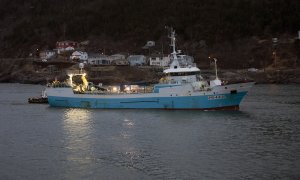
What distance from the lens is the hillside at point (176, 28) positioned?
122 metres

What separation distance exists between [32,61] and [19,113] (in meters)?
77.7

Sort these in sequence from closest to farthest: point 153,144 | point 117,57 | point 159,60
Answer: point 153,144
point 159,60
point 117,57

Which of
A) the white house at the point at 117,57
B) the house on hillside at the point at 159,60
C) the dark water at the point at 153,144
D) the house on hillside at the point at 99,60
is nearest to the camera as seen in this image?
the dark water at the point at 153,144

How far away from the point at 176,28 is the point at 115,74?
38.8 metres

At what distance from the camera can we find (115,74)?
368ft

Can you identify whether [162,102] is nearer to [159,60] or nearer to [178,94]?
[178,94]

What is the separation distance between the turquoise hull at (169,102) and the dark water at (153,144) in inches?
50.3

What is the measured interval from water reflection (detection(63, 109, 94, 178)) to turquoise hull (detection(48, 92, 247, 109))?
176 cm

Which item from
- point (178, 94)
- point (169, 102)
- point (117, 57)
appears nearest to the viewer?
point (178, 94)

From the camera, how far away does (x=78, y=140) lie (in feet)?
136

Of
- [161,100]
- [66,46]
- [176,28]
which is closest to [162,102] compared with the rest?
[161,100]

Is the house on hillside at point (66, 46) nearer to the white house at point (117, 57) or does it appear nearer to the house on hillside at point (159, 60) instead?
the white house at point (117, 57)

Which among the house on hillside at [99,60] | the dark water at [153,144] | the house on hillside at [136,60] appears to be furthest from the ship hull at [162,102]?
the house on hillside at [99,60]

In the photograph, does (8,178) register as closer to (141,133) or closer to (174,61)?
(141,133)
